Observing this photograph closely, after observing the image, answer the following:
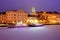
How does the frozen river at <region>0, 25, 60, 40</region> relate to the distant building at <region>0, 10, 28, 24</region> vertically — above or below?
below

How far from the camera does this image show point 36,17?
379 inches

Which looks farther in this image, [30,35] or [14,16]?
[14,16]

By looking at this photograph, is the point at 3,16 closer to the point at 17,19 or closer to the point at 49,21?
the point at 17,19

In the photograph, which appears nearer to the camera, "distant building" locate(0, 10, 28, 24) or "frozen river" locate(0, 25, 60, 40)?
"frozen river" locate(0, 25, 60, 40)

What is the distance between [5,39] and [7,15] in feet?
15.0

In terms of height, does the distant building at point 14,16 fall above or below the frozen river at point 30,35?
above

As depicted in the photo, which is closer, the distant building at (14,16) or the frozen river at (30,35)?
the frozen river at (30,35)

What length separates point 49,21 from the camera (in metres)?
9.98

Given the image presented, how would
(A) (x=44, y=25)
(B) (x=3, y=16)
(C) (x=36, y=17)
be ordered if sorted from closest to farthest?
(B) (x=3, y=16) < (C) (x=36, y=17) < (A) (x=44, y=25)

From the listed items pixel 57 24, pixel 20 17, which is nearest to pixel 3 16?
pixel 20 17

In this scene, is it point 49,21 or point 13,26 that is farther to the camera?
point 49,21

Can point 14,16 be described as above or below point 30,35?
above

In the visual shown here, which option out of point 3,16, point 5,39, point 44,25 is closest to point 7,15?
point 3,16

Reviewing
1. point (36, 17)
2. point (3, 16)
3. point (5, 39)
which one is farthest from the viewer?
point (36, 17)
